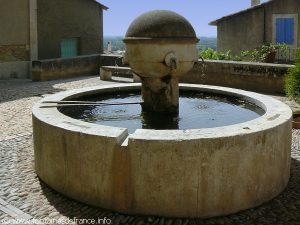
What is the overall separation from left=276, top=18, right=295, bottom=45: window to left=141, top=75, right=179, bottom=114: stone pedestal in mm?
14696

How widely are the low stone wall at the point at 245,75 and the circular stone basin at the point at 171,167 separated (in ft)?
24.4

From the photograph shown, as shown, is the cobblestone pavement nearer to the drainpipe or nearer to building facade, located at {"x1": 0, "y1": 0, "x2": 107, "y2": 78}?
building facade, located at {"x1": 0, "y1": 0, "x2": 107, "y2": 78}

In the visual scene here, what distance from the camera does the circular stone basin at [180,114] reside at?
5910 millimetres

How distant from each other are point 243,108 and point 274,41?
46.2 ft

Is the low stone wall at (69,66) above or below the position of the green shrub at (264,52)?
below

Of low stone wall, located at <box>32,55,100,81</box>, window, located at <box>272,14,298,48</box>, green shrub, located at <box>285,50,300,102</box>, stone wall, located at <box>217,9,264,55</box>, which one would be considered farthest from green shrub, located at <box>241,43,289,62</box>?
green shrub, located at <box>285,50,300,102</box>

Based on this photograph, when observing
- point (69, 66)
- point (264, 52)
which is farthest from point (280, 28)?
point (69, 66)

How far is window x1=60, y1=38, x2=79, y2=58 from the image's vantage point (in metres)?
20.7

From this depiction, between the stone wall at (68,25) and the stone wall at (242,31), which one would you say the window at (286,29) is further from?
the stone wall at (68,25)

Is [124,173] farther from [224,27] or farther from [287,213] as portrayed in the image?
[224,27]

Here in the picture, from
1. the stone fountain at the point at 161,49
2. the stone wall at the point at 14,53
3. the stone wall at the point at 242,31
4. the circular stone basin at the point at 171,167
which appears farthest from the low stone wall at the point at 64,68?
the circular stone basin at the point at 171,167

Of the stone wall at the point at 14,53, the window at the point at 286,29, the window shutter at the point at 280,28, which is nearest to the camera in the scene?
the stone wall at the point at 14,53

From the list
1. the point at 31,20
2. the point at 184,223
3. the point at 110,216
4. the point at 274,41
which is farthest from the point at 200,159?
the point at 274,41

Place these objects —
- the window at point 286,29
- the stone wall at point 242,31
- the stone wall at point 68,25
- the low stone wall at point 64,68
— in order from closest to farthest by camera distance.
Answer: the low stone wall at point 64,68 → the stone wall at point 68,25 → the window at point 286,29 → the stone wall at point 242,31
